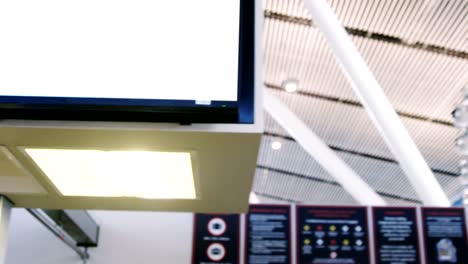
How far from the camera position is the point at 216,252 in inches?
118

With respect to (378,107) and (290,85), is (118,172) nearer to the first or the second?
(378,107)

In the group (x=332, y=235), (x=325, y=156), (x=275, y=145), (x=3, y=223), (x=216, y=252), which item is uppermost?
(x=275, y=145)

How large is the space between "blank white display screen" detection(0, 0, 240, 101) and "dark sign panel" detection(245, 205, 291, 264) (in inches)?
72.5

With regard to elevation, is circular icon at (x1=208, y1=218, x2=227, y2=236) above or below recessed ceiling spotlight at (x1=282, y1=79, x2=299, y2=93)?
below

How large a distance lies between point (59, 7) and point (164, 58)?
270 mm

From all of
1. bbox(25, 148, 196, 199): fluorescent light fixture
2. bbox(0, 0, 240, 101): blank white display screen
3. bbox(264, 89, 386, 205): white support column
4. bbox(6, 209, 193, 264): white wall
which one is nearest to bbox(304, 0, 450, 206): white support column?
bbox(264, 89, 386, 205): white support column

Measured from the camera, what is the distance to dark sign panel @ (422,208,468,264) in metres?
3.06

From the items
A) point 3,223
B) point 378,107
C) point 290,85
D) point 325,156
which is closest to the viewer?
point 3,223

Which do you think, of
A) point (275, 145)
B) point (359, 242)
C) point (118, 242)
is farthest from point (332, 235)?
point (275, 145)

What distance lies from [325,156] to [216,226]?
557 centimetres

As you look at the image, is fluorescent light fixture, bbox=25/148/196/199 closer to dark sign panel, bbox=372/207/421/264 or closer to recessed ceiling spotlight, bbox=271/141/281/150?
dark sign panel, bbox=372/207/421/264

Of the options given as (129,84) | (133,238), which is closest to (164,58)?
(129,84)

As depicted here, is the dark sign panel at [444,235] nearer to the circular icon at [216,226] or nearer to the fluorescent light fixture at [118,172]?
the circular icon at [216,226]

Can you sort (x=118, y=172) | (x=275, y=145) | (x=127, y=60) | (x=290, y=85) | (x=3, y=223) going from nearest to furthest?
(x=127, y=60) → (x=118, y=172) → (x=3, y=223) → (x=290, y=85) → (x=275, y=145)
